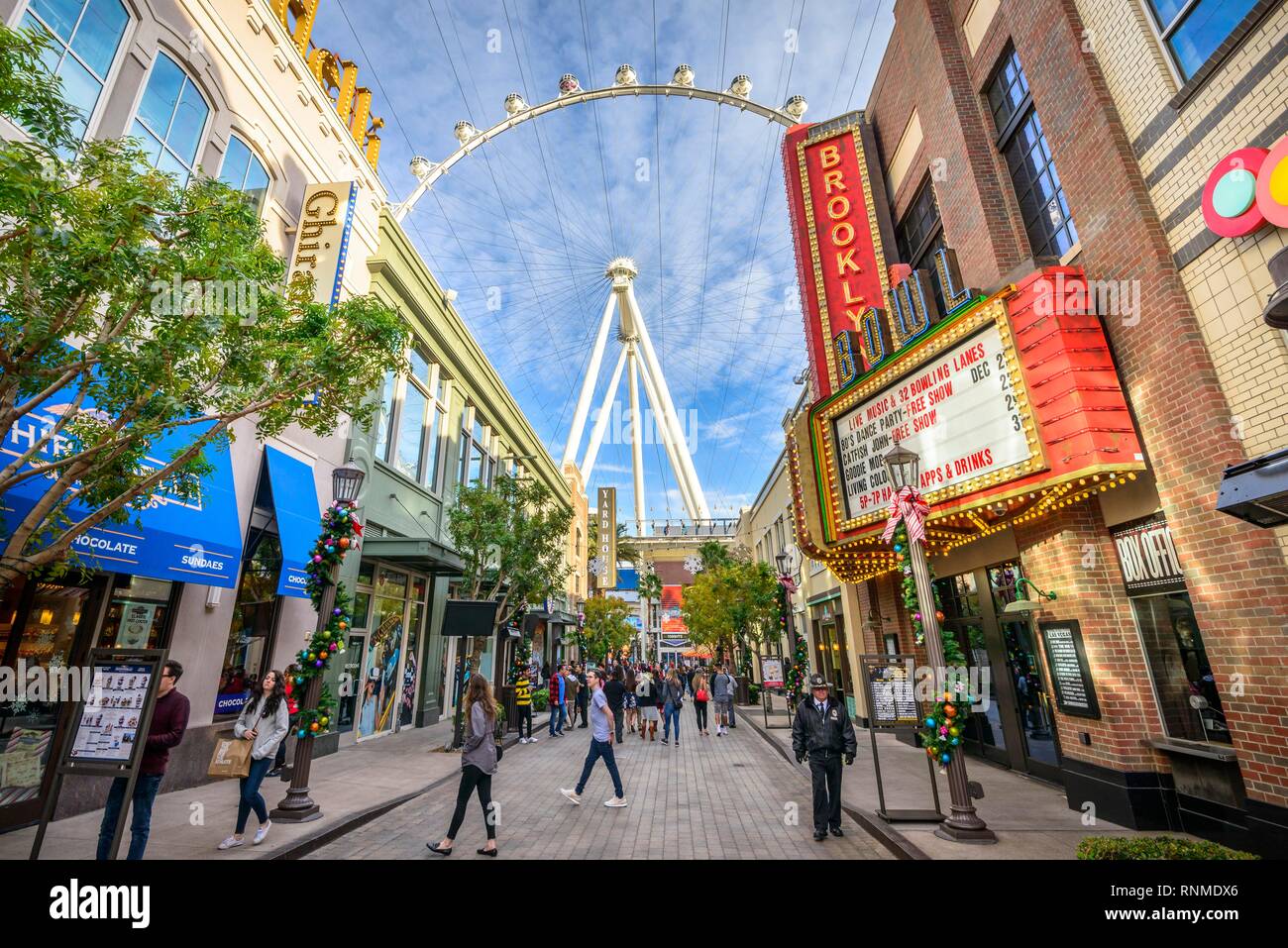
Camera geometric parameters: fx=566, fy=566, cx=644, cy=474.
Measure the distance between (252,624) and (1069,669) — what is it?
15128 mm

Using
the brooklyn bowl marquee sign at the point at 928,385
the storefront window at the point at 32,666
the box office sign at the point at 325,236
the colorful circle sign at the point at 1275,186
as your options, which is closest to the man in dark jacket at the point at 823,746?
Result: the brooklyn bowl marquee sign at the point at 928,385

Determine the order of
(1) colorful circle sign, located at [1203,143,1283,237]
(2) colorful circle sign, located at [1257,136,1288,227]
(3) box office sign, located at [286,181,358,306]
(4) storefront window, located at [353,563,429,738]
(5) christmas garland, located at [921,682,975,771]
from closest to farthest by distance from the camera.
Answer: (2) colorful circle sign, located at [1257,136,1288,227] < (1) colorful circle sign, located at [1203,143,1283,237] < (5) christmas garland, located at [921,682,975,771] < (3) box office sign, located at [286,181,358,306] < (4) storefront window, located at [353,563,429,738]

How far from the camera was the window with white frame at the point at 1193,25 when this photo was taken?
6.62 m

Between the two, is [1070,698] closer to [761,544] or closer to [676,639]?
[761,544]

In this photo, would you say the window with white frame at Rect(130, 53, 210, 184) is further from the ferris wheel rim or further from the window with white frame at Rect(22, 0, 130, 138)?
the ferris wheel rim

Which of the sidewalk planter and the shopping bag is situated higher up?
the shopping bag

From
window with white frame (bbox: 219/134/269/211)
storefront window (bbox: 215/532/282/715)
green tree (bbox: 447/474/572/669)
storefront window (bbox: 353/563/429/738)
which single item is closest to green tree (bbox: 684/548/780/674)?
green tree (bbox: 447/474/572/669)

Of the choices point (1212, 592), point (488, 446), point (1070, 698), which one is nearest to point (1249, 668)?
point (1212, 592)

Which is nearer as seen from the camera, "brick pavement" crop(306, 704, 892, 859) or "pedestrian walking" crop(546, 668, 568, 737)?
"brick pavement" crop(306, 704, 892, 859)

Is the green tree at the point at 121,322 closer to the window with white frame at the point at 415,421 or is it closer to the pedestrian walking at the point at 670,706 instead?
the window with white frame at the point at 415,421

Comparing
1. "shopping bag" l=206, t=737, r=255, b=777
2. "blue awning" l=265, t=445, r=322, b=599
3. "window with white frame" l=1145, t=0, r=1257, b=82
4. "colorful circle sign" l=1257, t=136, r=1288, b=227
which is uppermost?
"window with white frame" l=1145, t=0, r=1257, b=82

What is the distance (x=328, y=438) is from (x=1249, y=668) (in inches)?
667

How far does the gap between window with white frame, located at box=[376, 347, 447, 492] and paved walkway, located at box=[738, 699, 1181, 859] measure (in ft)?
49.6

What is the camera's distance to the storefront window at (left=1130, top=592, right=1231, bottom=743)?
23.7 ft
